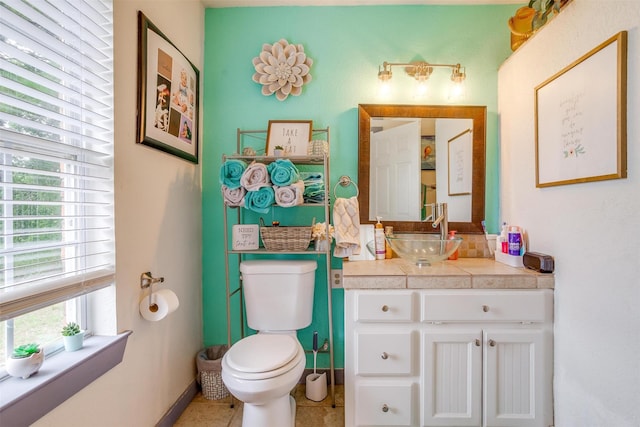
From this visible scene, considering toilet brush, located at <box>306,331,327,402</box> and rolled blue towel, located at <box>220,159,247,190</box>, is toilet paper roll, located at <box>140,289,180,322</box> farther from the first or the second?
toilet brush, located at <box>306,331,327,402</box>

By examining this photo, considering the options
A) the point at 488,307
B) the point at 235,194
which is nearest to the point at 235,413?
the point at 235,194

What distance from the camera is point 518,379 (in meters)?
1.35

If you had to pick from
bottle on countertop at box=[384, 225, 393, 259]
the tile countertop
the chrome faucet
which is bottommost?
the tile countertop

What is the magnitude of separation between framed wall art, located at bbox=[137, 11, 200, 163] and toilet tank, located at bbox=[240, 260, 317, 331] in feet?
2.60

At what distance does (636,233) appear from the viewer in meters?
1.00

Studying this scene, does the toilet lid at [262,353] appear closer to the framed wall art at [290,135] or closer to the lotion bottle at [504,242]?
the framed wall art at [290,135]

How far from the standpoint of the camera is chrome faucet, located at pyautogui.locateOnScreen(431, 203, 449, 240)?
165 centimetres

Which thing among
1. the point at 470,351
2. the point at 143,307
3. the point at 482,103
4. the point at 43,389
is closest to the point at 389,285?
the point at 470,351

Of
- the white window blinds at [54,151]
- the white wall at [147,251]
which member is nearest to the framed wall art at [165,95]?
the white wall at [147,251]

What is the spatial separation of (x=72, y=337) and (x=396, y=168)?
1748mm

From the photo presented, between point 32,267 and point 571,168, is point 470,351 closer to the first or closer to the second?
point 571,168

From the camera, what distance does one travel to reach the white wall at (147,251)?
113cm

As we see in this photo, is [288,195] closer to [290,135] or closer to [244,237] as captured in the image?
[244,237]

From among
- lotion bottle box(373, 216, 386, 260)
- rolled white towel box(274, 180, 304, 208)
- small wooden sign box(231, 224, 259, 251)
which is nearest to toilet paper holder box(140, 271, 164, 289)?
small wooden sign box(231, 224, 259, 251)
